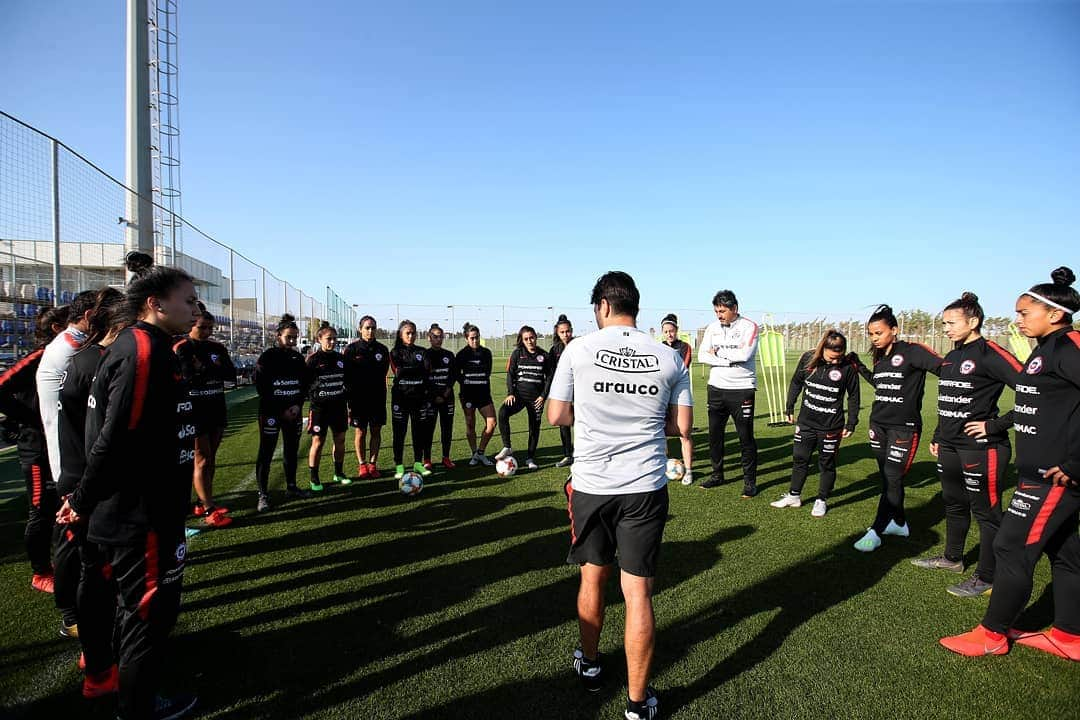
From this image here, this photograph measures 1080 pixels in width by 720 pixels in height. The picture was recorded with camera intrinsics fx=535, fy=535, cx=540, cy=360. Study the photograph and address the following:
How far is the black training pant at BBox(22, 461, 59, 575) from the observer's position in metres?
3.75

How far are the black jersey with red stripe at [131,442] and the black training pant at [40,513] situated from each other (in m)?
1.87

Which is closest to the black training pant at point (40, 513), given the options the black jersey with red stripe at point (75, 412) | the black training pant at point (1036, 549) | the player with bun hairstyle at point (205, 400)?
the black jersey with red stripe at point (75, 412)

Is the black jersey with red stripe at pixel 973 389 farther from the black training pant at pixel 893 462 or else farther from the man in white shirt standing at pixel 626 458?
the man in white shirt standing at pixel 626 458

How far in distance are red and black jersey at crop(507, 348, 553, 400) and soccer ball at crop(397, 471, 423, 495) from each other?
7.91ft

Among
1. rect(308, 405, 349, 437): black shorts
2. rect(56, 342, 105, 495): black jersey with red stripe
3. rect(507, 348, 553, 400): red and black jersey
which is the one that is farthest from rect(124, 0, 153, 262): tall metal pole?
rect(56, 342, 105, 495): black jersey with red stripe

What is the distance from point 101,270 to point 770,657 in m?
14.0

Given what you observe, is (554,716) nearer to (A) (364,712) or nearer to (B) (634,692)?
(B) (634,692)

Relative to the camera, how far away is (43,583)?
159 inches

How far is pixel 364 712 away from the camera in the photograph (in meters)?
2.76

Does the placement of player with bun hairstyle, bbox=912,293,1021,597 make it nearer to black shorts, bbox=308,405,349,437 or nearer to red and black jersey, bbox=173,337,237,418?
black shorts, bbox=308,405,349,437

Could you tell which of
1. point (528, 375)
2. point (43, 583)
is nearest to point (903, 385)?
point (528, 375)

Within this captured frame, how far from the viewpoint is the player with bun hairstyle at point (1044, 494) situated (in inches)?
124

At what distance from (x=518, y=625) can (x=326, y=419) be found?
452 centimetres

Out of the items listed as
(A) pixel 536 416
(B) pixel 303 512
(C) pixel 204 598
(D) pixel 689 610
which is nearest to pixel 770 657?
(D) pixel 689 610
